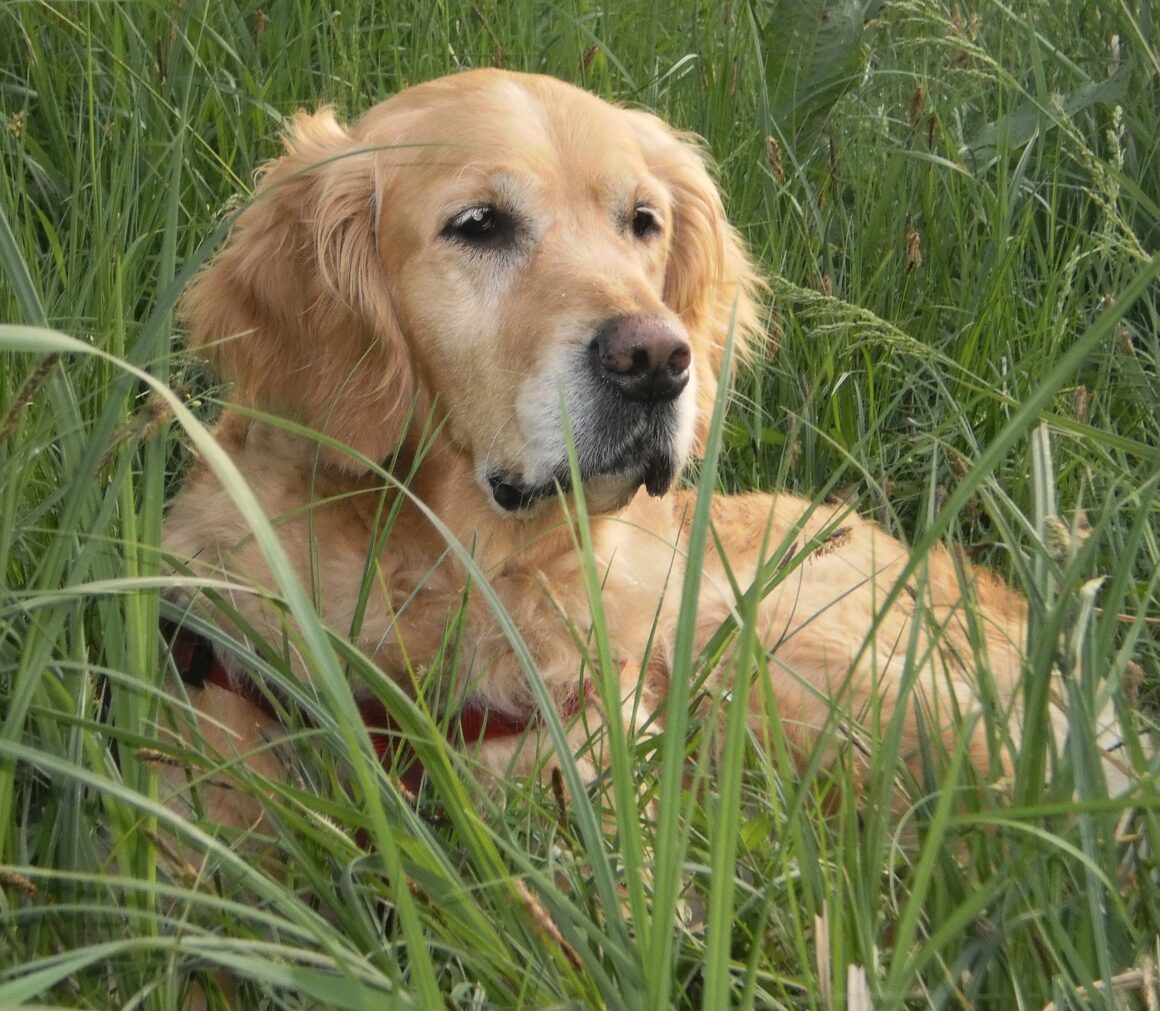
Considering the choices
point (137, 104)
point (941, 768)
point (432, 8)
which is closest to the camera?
point (941, 768)

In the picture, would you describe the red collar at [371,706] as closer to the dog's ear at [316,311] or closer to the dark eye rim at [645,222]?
the dog's ear at [316,311]

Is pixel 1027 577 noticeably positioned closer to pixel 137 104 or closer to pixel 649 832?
pixel 649 832

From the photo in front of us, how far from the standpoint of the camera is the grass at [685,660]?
4.49ft

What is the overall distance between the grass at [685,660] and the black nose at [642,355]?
0.32 metres

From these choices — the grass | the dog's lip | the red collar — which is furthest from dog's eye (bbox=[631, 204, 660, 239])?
the red collar

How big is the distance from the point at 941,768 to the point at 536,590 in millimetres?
1178

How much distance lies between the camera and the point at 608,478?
263 centimetres

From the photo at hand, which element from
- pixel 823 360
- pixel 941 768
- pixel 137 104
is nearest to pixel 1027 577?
pixel 941 768

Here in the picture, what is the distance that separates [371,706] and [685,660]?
123 cm

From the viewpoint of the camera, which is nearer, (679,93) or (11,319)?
(11,319)

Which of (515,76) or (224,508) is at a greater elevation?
(515,76)

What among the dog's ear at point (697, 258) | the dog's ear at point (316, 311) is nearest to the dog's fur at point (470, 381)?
the dog's ear at point (316, 311)

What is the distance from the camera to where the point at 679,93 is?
4.13 m

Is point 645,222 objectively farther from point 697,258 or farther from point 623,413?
point 623,413
